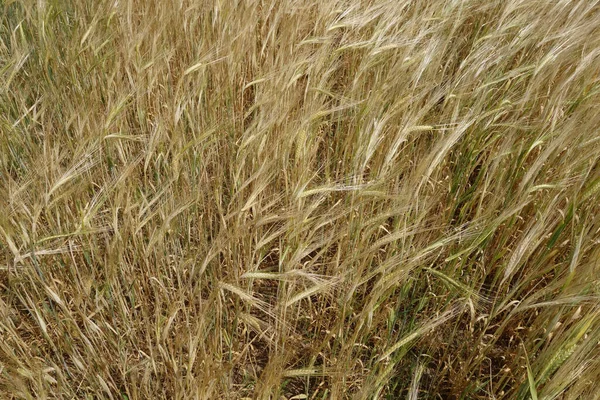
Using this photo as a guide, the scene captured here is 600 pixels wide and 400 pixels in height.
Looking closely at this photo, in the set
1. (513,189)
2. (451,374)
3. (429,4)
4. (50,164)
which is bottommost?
(451,374)

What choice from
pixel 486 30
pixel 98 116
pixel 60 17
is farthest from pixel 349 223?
pixel 60 17

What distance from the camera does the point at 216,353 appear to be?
110 centimetres

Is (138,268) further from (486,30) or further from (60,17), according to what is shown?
(486,30)

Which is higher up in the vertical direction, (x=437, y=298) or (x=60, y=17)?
(x=60, y=17)

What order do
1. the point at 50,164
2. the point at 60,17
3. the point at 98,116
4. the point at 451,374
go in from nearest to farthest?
the point at 50,164 < the point at 451,374 < the point at 98,116 < the point at 60,17

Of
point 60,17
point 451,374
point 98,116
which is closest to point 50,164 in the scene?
point 98,116

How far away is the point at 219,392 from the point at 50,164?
0.53 m

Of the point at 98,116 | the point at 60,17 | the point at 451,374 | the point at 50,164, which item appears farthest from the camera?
the point at 60,17

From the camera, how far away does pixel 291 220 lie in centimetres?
106

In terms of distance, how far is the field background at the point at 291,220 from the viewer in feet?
3.39

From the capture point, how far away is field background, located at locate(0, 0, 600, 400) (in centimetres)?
103

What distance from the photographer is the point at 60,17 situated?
166 centimetres

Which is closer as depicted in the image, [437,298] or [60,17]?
[437,298]

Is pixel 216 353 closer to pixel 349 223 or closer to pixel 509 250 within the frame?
pixel 349 223
